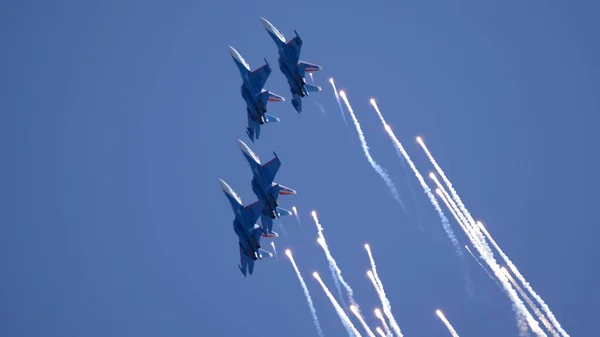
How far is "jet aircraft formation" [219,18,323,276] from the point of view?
326ft

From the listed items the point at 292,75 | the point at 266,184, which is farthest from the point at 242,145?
the point at 292,75

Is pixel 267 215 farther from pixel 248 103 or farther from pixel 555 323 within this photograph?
pixel 555 323

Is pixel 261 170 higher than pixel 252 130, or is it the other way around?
pixel 252 130

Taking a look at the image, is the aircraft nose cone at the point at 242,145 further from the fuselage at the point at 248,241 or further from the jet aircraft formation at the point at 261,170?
the fuselage at the point at 248,241

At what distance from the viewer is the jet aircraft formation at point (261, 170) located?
99438mm

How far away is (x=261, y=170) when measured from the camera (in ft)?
325

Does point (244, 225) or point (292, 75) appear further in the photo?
point (292, 75)

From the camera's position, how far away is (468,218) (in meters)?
100

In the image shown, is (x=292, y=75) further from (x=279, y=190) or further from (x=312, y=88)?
(x=279, y=190)

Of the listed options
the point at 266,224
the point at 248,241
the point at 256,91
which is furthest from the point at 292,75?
the point at 248,241

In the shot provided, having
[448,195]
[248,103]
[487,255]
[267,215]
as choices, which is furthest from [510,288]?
[248,103]

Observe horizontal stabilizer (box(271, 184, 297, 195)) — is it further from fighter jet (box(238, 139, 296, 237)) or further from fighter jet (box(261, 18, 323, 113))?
fighter jet (box(261, 18, 323, 113))

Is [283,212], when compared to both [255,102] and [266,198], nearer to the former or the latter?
[266,198]

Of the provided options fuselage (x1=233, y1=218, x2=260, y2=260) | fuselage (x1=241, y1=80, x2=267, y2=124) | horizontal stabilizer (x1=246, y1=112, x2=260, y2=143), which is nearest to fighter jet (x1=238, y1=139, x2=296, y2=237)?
fuselage (x1=233, y1=218, x2=260, y2=260)
